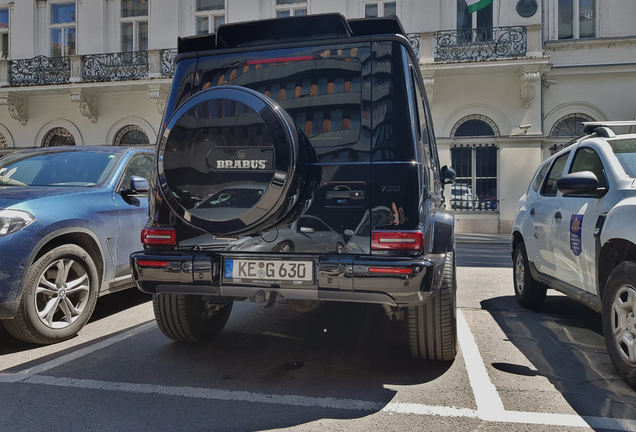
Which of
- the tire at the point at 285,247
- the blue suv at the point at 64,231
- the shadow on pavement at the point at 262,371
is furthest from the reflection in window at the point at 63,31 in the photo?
the tire at the point at 285,247

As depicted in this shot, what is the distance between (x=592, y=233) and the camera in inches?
136

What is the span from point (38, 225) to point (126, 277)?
111 cm

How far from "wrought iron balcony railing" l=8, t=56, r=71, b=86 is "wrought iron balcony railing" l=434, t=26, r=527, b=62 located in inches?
527

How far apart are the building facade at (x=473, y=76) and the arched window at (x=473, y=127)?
3cm

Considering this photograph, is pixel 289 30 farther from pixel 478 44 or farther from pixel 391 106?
pixel 478 44

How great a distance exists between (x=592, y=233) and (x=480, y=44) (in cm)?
1453

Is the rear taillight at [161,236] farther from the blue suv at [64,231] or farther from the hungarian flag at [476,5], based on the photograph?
the hungarian flag at [476,5]

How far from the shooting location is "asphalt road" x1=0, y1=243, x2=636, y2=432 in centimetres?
254

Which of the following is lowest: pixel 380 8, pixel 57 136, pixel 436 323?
pixel 436 323

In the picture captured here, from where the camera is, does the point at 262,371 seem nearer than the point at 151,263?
No

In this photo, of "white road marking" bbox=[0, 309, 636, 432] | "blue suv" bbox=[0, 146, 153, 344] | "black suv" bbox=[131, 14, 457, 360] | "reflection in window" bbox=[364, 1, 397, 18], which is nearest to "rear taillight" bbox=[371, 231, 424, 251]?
"black suv" bbox=[131, 14, 457, 360]

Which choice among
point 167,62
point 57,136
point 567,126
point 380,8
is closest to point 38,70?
point 57,136

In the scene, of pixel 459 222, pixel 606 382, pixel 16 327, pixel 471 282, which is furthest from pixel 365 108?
pixel 459 222

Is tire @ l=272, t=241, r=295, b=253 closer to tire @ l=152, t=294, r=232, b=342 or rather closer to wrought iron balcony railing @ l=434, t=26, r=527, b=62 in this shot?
tire @ l=152, t=294, r=232, b=342
